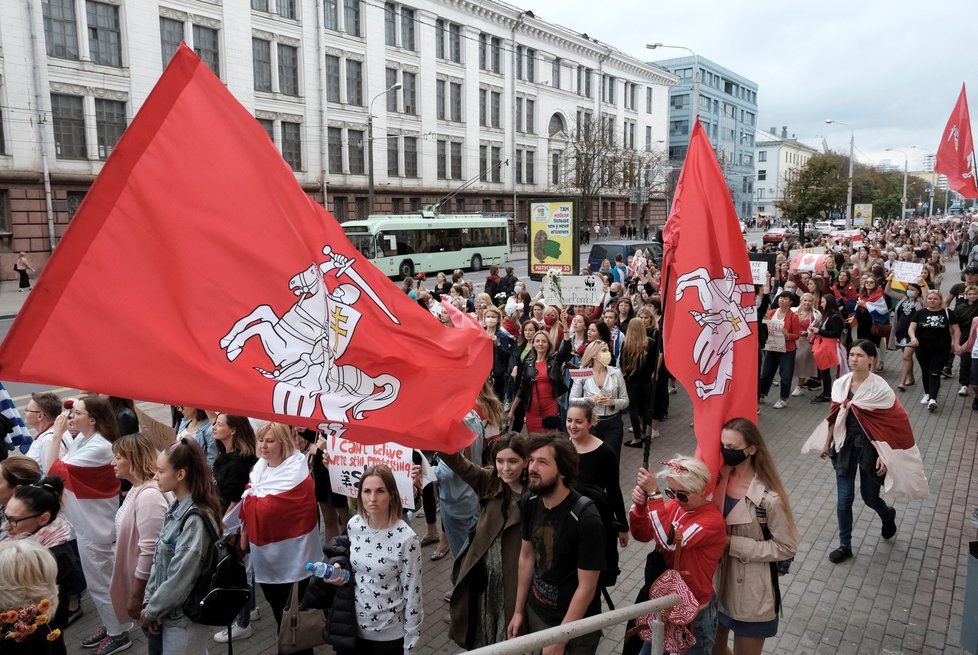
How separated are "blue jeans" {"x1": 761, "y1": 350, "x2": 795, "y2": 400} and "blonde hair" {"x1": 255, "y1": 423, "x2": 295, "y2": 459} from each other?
27.5 feet

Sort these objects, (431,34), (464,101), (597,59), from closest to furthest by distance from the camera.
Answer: (431,34) → (464,101) → (597,59)

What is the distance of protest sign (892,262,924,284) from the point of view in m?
12.9

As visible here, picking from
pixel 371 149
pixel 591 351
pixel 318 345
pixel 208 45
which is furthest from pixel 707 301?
pixel 208 45

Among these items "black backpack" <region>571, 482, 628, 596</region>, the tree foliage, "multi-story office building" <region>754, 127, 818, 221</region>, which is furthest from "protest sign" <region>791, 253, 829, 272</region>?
"multi-story office building" <region>754, 127, 818, 221</region>

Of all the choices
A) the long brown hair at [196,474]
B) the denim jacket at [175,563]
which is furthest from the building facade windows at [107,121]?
the denim jacket at [175,563]

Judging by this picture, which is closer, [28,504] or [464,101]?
[28,504]

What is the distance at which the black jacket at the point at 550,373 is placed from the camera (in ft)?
26.8

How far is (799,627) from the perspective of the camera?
5.11 m

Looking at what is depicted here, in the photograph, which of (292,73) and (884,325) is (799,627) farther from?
(292,73)

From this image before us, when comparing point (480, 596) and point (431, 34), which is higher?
point (431, 34)

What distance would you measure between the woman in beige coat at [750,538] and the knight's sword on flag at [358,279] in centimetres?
206

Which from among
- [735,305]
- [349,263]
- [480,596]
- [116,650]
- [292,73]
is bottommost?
[116,650]

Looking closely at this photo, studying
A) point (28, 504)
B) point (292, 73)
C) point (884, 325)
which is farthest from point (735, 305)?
point (292, 73)

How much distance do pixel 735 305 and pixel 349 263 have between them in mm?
2450
